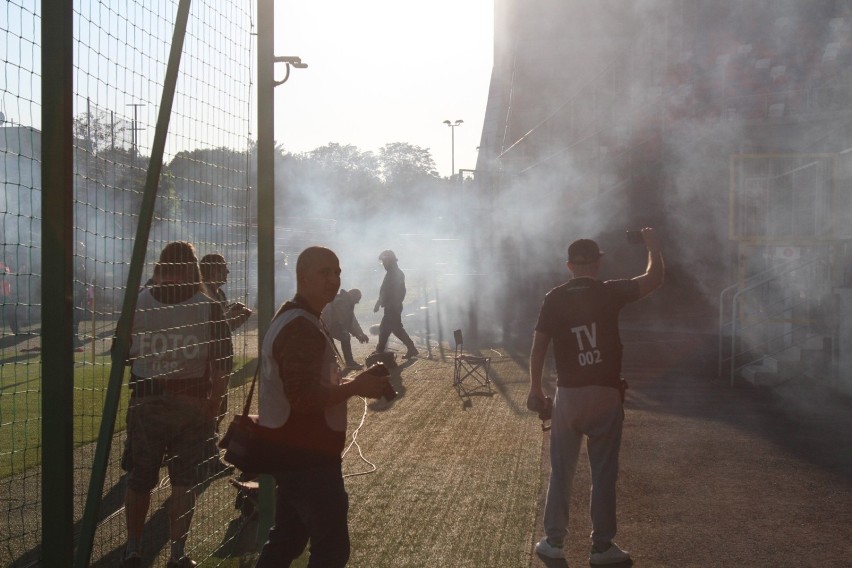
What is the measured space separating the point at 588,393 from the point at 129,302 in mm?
2577

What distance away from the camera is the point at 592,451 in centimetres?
514

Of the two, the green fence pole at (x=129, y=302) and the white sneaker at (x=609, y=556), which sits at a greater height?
the green fence pole at (x=129, y=302)

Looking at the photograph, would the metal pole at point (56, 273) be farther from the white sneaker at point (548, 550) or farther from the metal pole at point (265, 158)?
the white sneaker at point (548, 550)

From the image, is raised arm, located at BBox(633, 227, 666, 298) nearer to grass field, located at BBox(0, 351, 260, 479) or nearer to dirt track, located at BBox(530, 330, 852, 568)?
dirt track, located at BBox(530, 330, 852, 568)

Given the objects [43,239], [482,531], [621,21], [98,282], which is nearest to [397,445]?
[482,531]

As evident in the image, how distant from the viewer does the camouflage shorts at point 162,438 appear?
4.71 meters

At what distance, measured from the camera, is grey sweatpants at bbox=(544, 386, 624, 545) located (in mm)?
5070

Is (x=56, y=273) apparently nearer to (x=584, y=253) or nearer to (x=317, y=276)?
(x=317, y=276)

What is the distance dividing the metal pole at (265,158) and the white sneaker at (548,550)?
1594mm

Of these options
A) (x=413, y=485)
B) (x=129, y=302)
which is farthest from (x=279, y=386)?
(x=413, y=485)

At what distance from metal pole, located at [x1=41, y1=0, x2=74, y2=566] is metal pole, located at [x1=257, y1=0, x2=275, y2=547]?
2.21 meters

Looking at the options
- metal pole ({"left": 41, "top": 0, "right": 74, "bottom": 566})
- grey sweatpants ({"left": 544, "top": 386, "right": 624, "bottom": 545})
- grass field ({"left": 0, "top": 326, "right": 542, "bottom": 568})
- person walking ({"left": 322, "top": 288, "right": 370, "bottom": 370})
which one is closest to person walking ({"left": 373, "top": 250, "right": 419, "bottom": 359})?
person walking ({"left": 322, "top": 288, "right": 370, "bottom": 370})

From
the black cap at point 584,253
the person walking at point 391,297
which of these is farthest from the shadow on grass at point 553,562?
the person walking at point 391,297

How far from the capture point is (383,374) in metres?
3.66
